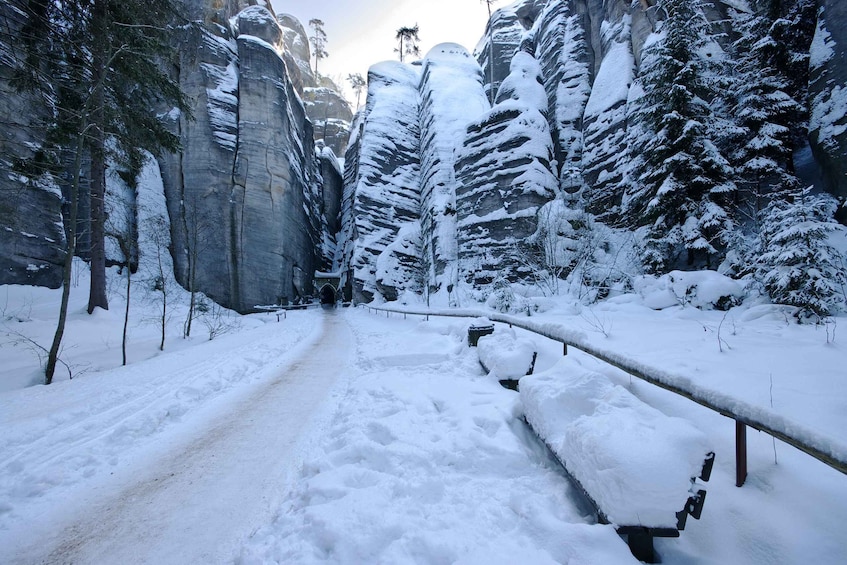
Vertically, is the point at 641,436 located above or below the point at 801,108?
below

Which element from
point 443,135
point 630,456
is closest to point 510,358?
point 630,456

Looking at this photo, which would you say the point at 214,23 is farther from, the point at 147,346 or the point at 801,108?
the point at 801,108

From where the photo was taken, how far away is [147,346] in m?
10.9

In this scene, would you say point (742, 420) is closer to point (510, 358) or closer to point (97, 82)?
point (510, 358)

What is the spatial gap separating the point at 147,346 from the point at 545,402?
1336 centimetres

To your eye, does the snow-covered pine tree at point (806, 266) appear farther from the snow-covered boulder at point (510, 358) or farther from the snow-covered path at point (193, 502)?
the snow-covered path at point (193, 502)

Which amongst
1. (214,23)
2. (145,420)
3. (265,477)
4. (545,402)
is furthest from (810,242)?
(214,23)

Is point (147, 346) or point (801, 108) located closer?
point (147, 346)

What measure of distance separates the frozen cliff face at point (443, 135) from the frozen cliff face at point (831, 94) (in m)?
18.5

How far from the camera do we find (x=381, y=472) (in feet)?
8.87

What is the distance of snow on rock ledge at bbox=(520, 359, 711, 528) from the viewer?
5.35ft

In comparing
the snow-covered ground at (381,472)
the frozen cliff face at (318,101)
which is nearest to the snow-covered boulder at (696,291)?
the snow-covered ground at (381,472)

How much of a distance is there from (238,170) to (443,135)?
63.8ft

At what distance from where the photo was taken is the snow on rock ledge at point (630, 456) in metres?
1.63
